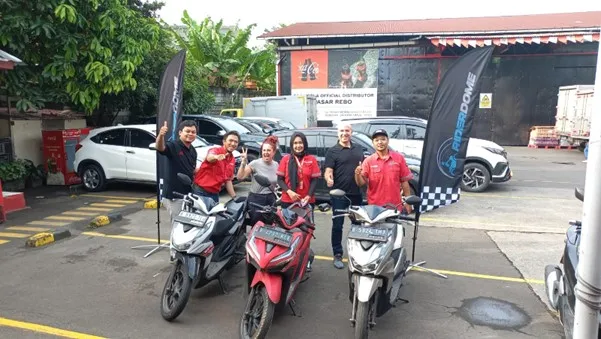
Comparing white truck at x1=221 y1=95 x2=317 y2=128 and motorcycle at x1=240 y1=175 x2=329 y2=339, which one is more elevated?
white truck at x1=221 y1=95 x2=317 y2=128

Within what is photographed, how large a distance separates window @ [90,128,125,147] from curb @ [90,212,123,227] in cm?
270

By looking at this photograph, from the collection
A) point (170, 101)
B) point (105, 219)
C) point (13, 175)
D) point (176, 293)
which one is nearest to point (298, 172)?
point (176, 293)

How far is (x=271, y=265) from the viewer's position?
3613 millimetres

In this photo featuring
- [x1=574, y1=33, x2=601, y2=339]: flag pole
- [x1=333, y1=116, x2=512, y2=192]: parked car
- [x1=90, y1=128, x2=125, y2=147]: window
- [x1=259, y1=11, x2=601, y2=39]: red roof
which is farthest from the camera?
[x1=259, y1=11, x2=601, y2=39]: red roof

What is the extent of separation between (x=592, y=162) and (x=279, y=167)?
341 cm

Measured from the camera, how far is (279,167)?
5145mm

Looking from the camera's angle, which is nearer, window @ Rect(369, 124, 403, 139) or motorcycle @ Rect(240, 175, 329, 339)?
motorcycle @ Rect(240, 175, 329, 339)

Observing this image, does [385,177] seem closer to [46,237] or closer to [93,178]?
[46,237]

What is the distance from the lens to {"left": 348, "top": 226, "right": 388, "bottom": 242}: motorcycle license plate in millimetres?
3584

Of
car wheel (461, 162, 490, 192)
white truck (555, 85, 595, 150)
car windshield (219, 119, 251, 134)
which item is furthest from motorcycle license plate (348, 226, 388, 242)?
white truck (555, 85, 595, 150)

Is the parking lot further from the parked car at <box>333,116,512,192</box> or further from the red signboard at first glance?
the red signboard

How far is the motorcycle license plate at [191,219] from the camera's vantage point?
4195 millimetres

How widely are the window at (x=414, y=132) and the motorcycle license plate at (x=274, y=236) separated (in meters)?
7.24

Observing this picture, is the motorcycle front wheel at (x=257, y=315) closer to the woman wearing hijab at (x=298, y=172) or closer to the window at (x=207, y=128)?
the woman wearing hijab at (x=298, y=172)
